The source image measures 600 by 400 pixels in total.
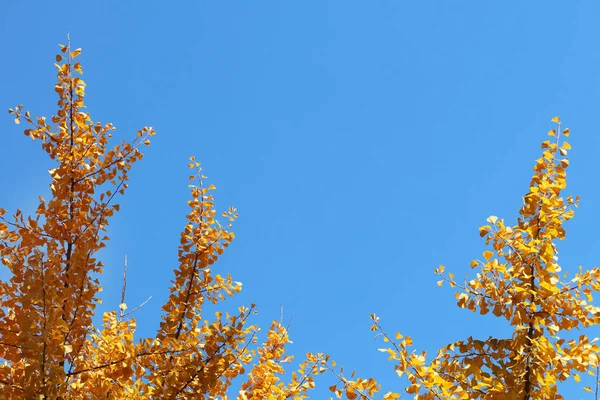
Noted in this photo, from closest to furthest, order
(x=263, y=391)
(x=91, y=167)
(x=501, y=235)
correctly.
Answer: (x=501, y=235)
(x=91, y=167)
(x=263, y=391)

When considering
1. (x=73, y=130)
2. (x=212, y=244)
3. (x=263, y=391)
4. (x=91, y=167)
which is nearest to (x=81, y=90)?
(x=73, y=130)

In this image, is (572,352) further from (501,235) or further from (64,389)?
(64,389)

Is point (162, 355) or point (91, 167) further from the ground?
point (91, 167)

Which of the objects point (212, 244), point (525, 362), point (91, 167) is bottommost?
point (525, 362)

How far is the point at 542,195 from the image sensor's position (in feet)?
13.3

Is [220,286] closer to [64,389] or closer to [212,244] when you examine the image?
[212,244]

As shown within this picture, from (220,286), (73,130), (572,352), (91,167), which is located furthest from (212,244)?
(572,352)

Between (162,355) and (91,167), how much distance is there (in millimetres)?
1805

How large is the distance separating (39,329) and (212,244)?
1821 mm

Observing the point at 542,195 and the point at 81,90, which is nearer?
the point at 542,195

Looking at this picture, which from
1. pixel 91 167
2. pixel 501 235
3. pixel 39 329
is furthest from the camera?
pixel 91 167

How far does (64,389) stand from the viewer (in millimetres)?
3695

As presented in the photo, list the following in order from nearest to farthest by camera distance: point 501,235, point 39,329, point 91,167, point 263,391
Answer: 1. point 39,329
2. point 501,235
3. point 91,167
4. point 263,391

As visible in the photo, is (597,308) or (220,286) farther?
(220,286)
